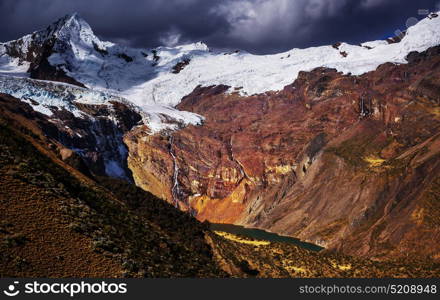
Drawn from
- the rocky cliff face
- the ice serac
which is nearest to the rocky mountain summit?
the rocky cliff face

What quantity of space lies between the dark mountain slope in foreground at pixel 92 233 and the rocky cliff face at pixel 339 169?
182 ft

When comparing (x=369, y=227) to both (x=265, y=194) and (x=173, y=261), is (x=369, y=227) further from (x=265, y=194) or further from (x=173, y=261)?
(x=173, y=261)

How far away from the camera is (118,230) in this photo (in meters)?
32.9

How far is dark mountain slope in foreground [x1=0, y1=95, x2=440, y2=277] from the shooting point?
25.7m

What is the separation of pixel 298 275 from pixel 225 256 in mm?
7482

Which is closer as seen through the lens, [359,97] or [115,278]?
[115,278]

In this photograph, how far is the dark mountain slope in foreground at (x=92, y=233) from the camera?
25688 millimetres

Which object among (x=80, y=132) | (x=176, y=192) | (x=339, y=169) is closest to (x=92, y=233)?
(x=339, y=169)

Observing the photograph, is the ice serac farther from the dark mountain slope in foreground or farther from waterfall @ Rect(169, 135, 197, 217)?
the dark mountain slope in foreground

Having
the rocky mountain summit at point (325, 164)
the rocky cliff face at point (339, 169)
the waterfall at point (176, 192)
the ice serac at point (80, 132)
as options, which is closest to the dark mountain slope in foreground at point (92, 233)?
the rocky mountain summit at point (325, 164)

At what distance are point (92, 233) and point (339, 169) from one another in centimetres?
12516

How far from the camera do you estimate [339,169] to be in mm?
149625

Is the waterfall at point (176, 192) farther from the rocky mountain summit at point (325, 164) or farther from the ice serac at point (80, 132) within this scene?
the ice serac at point (80, 132)

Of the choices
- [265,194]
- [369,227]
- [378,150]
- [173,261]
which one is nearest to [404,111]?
[378,150]
